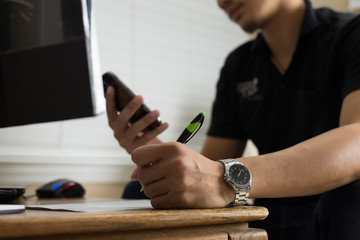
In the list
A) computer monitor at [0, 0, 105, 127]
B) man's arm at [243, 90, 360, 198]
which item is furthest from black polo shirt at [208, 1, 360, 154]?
computer monitor at [0, 0, 105, 127]

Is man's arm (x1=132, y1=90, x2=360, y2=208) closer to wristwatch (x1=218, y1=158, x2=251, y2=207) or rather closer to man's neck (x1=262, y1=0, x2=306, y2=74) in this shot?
wristwatch (x1=218, y1=158, x2=251, y2=207)

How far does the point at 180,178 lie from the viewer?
464 millimetres

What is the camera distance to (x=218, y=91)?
1374 mm

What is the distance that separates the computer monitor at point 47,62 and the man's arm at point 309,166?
9.5 inches

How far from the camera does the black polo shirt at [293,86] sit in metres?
1.07

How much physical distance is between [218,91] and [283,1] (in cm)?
37

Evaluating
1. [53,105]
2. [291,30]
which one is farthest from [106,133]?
[53,105]

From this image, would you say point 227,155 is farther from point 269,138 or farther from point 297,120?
point 297,120

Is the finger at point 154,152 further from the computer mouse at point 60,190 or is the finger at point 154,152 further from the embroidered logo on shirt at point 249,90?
the embroidered logo on shirt at point 249,90

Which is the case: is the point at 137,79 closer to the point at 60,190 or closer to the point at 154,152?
the point at 60,190

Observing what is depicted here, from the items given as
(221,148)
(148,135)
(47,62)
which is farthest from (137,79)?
(47,62)

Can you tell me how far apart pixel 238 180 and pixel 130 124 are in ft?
1.69

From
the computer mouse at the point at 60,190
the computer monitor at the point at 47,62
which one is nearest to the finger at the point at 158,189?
the computer monitor at the point at 47,62

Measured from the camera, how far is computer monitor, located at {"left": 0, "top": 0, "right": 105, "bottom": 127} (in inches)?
18.1
